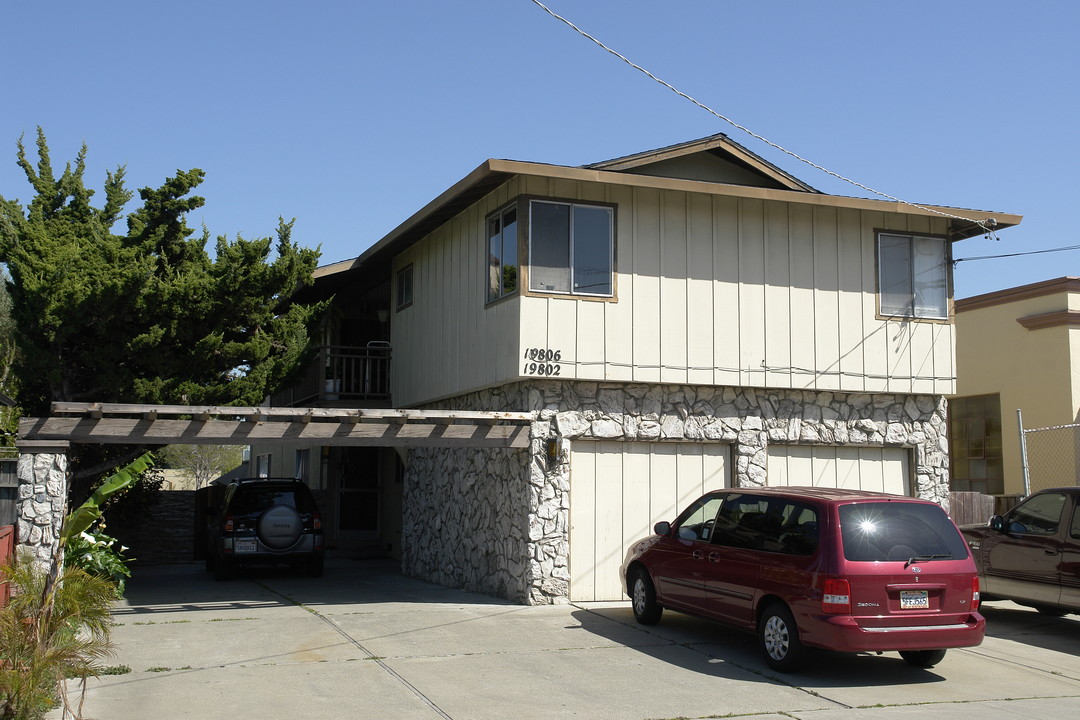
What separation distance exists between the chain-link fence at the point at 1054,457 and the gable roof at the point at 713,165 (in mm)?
8249

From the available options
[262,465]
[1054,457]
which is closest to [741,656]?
[1054,457]

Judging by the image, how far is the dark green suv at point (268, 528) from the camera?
1680 cm

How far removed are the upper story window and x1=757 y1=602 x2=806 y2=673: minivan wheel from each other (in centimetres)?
1069

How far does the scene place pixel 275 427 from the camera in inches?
490

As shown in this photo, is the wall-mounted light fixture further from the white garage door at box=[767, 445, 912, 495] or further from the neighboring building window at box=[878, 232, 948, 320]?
the neighboring building window at box=[878, 232, 948, 320]

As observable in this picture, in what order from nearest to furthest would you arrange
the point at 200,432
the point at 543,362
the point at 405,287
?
the point at 200,432 < the point at 543,362 < the point at 405,287

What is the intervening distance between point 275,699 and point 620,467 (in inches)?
269

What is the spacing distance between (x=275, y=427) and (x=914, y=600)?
24.5ft

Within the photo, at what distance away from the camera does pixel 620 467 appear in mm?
14156

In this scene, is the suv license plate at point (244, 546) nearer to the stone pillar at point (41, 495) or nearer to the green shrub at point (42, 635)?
the stone pillar at point (41, 495)

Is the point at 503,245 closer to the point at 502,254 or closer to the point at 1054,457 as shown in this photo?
the point at 502,254

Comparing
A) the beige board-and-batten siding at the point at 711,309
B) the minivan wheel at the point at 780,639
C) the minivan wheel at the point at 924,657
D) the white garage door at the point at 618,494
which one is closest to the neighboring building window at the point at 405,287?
the beige board-and-batten siding at the point at 711,309

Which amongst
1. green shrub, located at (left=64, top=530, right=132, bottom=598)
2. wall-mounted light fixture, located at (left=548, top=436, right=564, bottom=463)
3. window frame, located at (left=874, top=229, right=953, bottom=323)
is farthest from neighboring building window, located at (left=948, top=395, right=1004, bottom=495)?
green shrub, located at (left=64, top=530, right=132, bottom=598)

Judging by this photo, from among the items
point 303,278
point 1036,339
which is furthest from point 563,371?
point 1036,339
